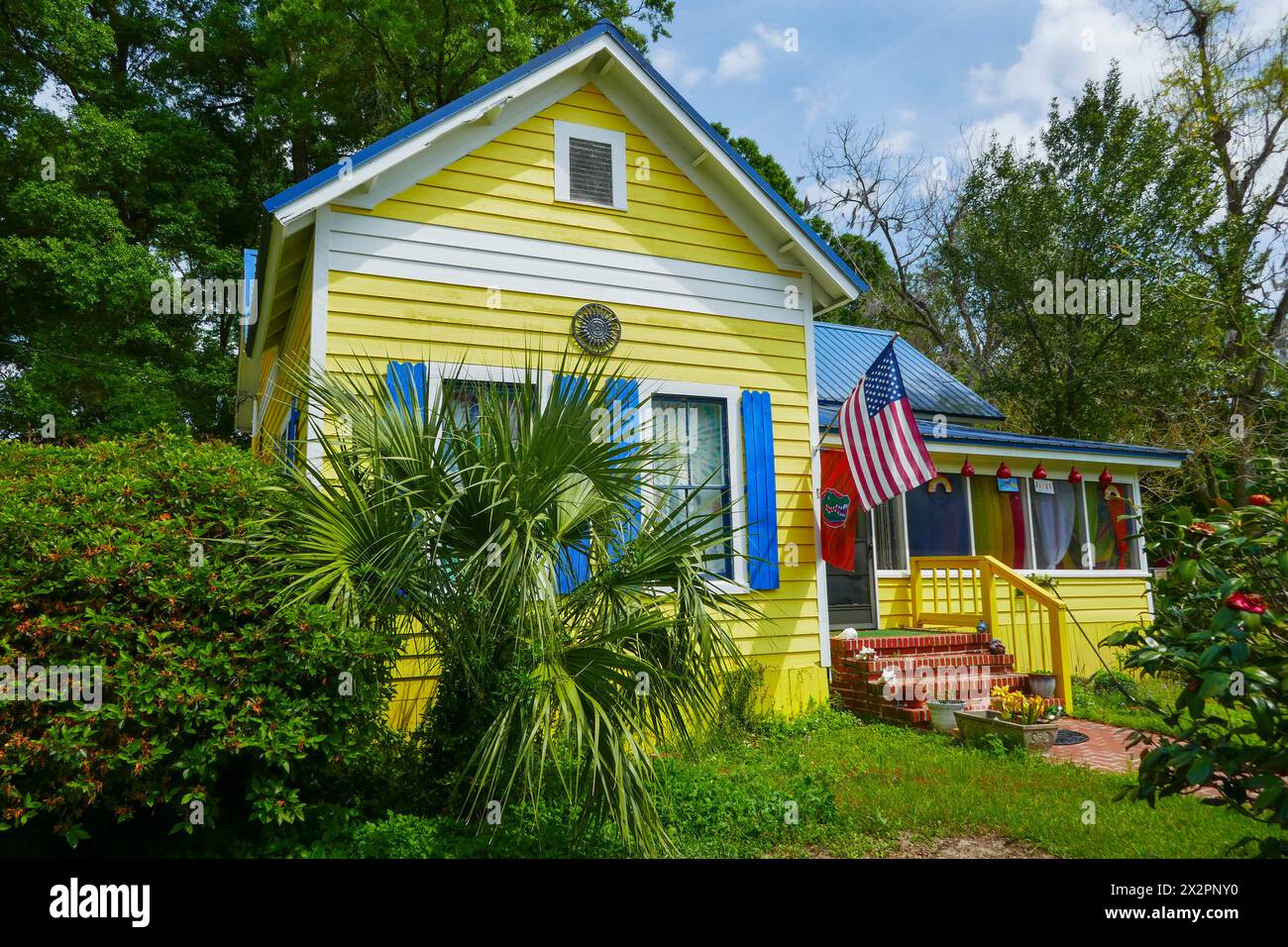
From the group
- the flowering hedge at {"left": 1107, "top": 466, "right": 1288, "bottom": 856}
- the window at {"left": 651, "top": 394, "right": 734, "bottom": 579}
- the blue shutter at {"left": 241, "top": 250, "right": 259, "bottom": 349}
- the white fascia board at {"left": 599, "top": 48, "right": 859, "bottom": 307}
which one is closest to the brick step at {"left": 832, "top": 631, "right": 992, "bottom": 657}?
the window at {"left": 651, "top": 394, "right": 734, "bottom": 579}

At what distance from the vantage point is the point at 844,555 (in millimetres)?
8891

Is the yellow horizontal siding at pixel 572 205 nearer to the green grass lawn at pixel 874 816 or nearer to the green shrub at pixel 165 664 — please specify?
the green shrub at pixel 165 664

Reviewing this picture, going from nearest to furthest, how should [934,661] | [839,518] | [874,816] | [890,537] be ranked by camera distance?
[874,816], [839,518], [934,661], [890,537]

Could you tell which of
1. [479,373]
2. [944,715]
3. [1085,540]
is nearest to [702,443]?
[479,373]

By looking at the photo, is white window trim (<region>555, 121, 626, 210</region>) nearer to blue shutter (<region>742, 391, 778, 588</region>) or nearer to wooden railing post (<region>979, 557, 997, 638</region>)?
blue shutter (<region>742, 391, 778, 588</region>)

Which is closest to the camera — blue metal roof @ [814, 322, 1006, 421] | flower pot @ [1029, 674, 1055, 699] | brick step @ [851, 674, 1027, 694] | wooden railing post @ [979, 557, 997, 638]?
brick step @ [851, 674, 1027, 694]

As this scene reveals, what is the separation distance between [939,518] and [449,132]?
869cm

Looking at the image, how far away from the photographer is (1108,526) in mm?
14094

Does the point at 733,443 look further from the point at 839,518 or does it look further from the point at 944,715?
the point at 944,715

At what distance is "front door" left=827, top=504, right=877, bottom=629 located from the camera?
11453 millimetres

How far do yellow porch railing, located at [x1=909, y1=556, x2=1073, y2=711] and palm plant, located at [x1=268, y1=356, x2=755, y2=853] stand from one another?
6.01 meters

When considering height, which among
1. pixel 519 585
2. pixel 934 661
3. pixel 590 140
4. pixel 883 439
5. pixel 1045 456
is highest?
pixel 590 140
